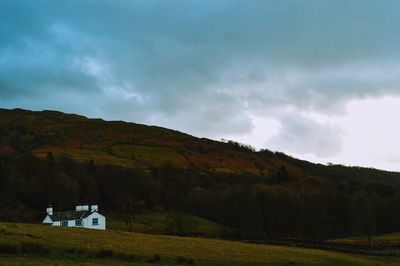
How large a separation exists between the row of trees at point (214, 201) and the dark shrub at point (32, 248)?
7531 cm

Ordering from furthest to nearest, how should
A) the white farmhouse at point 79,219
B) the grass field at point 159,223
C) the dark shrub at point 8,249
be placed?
the grass field at point 159,223 → the white farmhouse at point 79,219 → the dark shrub at point 8,249

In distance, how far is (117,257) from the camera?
1804 inches

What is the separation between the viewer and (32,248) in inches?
1704

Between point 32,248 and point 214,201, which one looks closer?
point 32,248

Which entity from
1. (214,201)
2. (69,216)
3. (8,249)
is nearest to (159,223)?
(214,201)

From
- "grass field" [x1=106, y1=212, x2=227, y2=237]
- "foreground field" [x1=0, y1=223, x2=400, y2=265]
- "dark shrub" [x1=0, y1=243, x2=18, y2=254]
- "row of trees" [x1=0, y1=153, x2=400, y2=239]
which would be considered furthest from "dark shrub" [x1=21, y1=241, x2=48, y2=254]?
"row of trees" [x1=0, y1=153, x2=400, y2=239]

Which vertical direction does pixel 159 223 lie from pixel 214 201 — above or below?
below

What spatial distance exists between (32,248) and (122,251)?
9.01 meters

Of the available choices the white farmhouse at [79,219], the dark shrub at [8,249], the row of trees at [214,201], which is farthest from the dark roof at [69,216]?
the dark shrub at [8,249]

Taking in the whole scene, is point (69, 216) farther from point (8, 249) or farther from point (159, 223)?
point (8, 249)

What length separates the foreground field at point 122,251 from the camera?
138 feet

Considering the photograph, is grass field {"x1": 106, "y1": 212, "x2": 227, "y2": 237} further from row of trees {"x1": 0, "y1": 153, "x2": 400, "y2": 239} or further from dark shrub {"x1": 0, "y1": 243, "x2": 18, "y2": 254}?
dark shrub {"x1": 0, "y1": 243, "x2": 18, "y2": 254}

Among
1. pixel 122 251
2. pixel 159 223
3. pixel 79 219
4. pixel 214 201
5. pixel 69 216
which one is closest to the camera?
pixel 122 251

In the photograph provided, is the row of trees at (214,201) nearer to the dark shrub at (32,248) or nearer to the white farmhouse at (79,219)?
the white farmhouse at (79,219)
